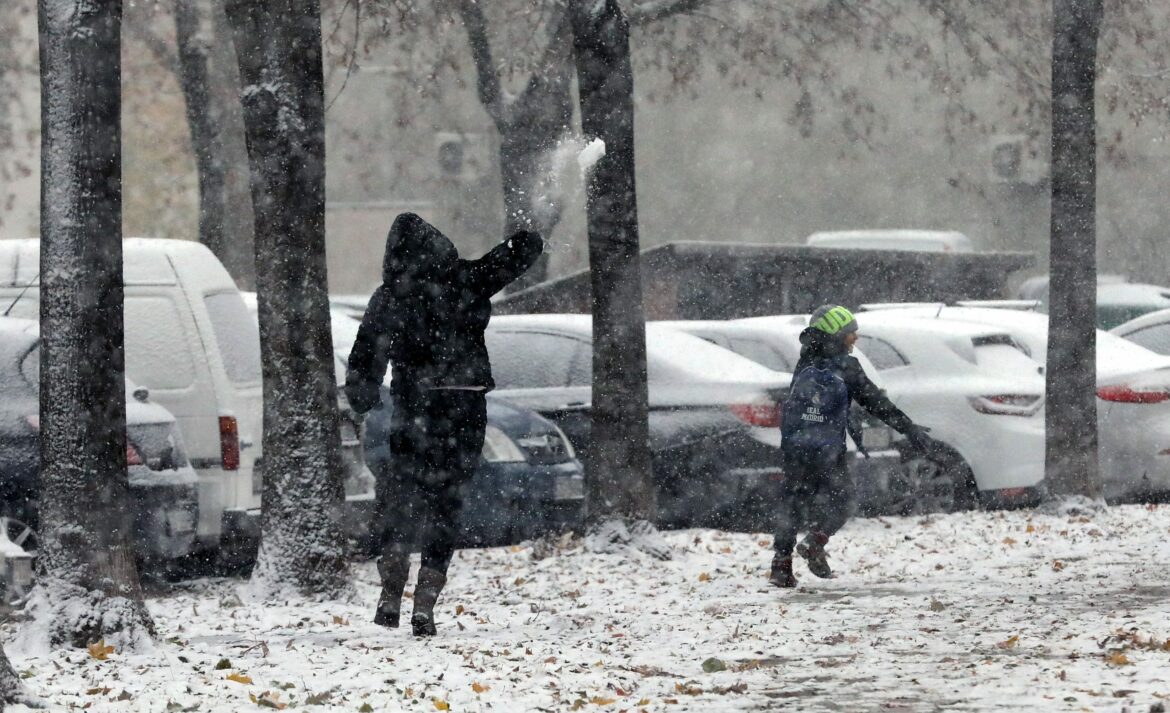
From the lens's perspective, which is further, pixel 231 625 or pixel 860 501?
pixel 860 501

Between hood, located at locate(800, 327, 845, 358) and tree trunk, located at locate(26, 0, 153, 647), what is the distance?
4.10m

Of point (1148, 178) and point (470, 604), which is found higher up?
point (1148, 178)

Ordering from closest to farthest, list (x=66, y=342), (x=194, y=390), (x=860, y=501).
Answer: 1. (x=66, y=342)
2. (x=194, y=390)
3. (x=860, y=501)

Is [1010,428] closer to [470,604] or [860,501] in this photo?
[860,501]

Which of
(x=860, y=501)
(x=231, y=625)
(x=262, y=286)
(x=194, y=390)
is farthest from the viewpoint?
(x=860, y=501)

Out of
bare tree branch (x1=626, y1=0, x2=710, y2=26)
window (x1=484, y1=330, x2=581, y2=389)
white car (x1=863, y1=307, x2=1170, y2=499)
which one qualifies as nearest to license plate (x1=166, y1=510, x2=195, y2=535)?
window (x1=484, y1=330, x2=581, y2=389)

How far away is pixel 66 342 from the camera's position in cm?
779

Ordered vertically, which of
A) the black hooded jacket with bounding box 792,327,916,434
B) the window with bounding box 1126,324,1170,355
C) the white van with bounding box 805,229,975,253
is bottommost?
the black hooded jacket with bounding box 792,327,916,434

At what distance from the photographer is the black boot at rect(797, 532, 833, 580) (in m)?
10.8

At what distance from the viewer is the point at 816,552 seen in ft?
35.5

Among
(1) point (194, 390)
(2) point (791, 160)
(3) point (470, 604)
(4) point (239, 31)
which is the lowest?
(3) point (470, 604)

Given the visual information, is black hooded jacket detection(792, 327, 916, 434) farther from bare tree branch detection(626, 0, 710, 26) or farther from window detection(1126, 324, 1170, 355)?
bare tree branch detection(626, 0, 710, 26)

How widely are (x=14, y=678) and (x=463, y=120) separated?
34.3 metres

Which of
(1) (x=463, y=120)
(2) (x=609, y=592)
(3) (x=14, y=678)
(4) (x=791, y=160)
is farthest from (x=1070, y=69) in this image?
(4) (x=791, y=160)
